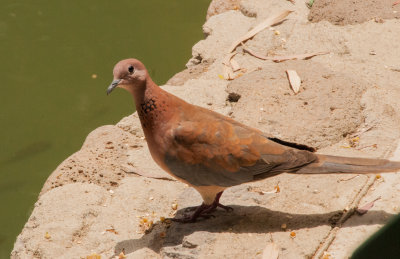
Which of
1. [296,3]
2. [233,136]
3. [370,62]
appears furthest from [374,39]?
[233,136]

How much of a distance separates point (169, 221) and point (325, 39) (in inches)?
111

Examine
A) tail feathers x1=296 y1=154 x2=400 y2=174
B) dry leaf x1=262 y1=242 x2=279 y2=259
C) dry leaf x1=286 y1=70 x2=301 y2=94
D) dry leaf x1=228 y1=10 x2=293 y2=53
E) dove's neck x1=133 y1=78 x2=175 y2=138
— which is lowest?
dry leaf x1=262 y1=242 x2=279 y2=259

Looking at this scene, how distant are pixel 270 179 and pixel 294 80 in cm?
124

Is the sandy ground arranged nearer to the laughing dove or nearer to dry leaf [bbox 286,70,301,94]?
dry leaf [bbox 286,70,301,94]

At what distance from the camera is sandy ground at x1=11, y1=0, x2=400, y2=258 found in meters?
3.63

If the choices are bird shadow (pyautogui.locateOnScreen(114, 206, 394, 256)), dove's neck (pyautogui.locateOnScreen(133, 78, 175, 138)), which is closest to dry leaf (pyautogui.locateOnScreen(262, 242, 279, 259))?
bird shadow (pyautogui.locateOnScreen(114, 206, 394, 256))

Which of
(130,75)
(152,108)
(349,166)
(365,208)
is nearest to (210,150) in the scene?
(152,108)

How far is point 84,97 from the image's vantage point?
6.99 m

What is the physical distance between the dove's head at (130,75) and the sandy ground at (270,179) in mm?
1005

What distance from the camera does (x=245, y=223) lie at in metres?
3.75

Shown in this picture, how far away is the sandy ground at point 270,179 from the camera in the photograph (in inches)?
143

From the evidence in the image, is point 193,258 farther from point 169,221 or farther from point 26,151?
point 26,151

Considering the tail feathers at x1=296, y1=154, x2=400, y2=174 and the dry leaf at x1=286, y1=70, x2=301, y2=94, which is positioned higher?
the dry leaf at x1=286, y1=70, x2=301, y2=94

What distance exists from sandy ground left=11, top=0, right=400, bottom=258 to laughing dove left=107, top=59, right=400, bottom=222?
336mm
